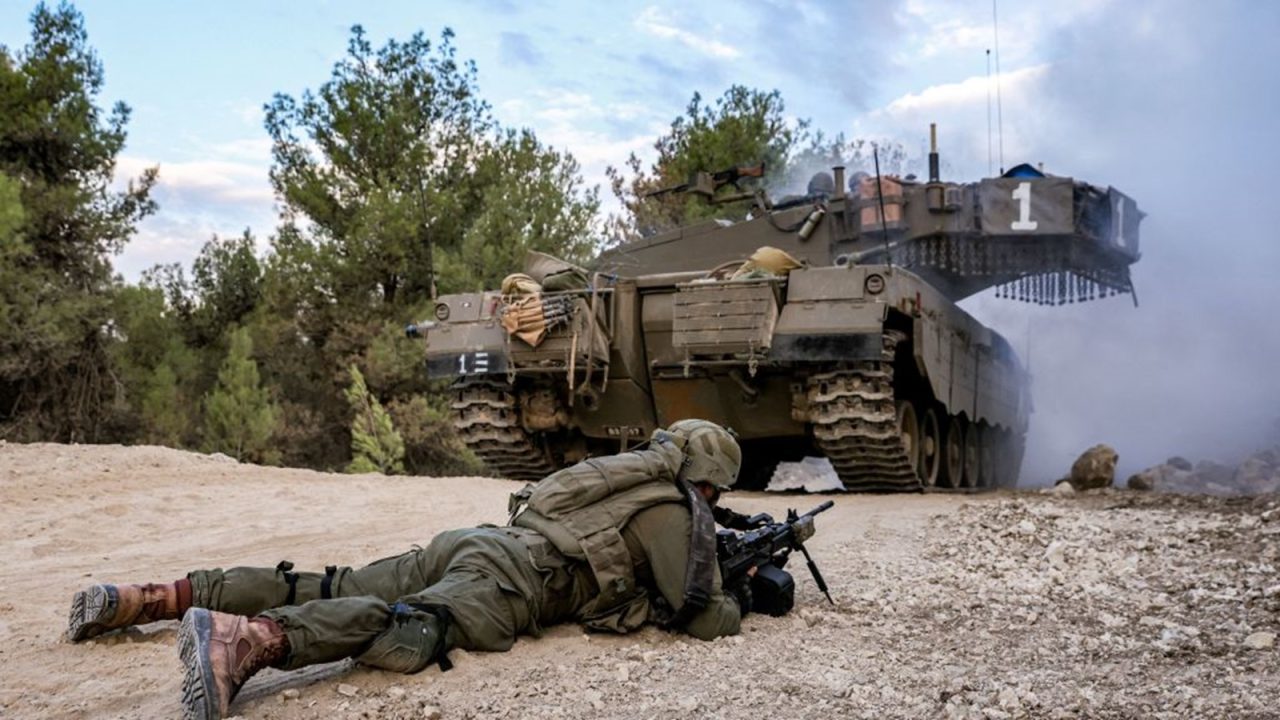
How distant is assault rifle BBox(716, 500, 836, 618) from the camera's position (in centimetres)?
459

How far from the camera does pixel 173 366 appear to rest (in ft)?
61.2

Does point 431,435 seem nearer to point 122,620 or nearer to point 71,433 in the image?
point 71,433

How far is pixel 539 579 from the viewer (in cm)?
419

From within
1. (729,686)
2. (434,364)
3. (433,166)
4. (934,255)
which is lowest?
(729,686)

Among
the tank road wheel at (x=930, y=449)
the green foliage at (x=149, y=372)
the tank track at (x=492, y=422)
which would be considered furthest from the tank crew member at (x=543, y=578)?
the green foliage at (x=149, y=372)

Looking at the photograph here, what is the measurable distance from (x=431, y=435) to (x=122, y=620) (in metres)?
15.3

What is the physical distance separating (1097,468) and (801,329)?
173 inches

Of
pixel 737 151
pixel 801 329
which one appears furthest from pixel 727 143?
pixel 801 329

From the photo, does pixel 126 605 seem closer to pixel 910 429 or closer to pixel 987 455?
pixel 910 429

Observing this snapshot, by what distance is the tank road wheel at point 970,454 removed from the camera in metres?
12.1

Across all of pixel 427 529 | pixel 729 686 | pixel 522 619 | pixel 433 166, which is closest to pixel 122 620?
pixel 522 619

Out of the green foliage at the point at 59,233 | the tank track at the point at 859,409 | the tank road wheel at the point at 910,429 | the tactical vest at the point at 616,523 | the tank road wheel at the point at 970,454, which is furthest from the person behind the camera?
the green foliage at the point at 59,233

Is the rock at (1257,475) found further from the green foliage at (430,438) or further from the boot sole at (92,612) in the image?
the green foliage at (430,438)

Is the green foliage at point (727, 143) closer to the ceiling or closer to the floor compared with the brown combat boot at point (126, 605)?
closer to the ceiling
